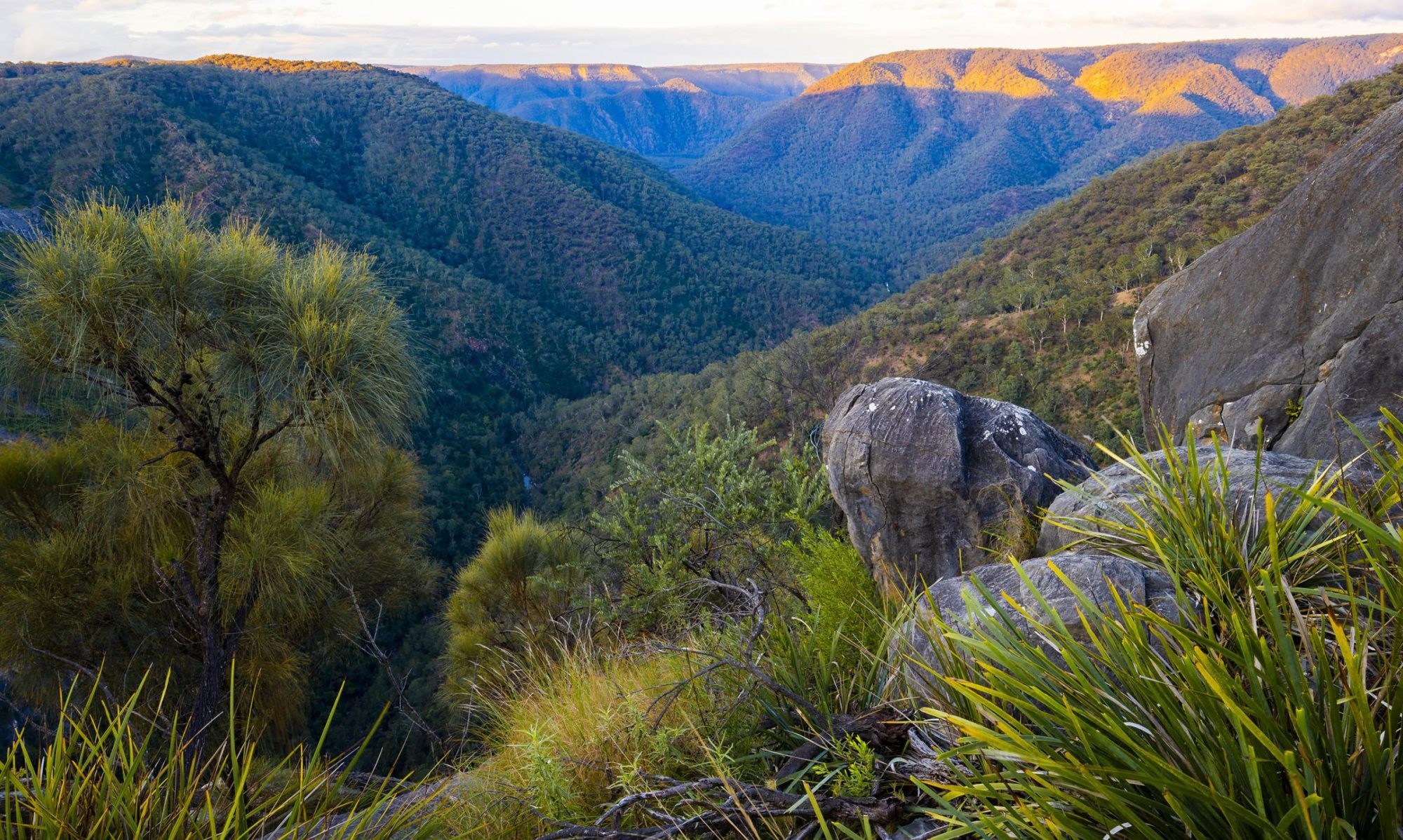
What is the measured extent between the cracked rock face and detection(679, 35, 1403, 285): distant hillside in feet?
338

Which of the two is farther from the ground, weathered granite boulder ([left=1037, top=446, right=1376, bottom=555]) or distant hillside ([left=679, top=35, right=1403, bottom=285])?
distant hillside ([left=679, top=35, right=1403, bottom=285])

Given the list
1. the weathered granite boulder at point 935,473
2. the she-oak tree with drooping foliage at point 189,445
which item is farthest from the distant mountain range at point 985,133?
the she-oak tree with drooping foliage at point 189,445

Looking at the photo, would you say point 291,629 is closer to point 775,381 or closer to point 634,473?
point 634,473

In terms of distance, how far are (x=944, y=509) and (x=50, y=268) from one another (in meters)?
5.35

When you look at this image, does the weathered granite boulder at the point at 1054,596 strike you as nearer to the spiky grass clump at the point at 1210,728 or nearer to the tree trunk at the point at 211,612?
the spiky grass clump at the point at 1210,728

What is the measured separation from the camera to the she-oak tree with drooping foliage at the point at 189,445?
4258 millimetres

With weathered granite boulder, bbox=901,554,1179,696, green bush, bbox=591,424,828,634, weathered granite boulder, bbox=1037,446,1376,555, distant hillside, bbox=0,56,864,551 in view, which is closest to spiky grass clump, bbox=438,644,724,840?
weathered granite boulder, bbox=901,554,1179,696

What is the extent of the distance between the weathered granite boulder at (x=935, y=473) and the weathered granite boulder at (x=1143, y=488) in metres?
0.76

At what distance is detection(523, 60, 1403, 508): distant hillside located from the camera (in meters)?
22.6

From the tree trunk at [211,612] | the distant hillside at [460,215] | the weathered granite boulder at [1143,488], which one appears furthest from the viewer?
the distant hillside at [460,215]

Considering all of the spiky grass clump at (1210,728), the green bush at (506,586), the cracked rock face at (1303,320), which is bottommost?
the green bush at (506,586)

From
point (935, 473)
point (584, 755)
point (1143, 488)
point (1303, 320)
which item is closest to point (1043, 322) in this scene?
point (1303, 320)

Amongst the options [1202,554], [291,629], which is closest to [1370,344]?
[1202,554]

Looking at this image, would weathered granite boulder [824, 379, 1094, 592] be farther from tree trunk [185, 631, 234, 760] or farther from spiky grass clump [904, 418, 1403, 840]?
tree trunk [185, 631, 234, 760]
